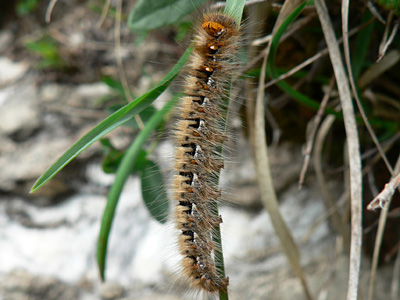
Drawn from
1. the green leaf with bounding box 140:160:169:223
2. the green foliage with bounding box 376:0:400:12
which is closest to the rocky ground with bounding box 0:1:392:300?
the green leaf with bounding box 140:160:169:223

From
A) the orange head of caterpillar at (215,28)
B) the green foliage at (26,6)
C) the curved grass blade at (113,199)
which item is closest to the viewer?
the orange head of caterpillar at (215,28)

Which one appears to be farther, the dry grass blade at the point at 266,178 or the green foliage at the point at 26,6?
the green foliage at the point at 26,6

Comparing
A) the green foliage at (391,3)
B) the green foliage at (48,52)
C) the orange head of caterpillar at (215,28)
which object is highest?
the green foliage at (48,52)

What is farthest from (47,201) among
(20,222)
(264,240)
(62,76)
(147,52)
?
(264,240)

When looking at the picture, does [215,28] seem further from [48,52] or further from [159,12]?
[48,52]

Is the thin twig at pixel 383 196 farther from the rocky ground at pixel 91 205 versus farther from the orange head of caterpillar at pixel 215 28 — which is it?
the rocky ground at pixel 91 205

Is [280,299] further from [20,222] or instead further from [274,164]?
[20,222]

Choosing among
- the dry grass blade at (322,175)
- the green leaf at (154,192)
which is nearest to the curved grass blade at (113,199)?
the green leaf at (154,192)

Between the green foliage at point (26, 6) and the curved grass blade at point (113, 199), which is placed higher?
the green foliage at point (26, 6)
